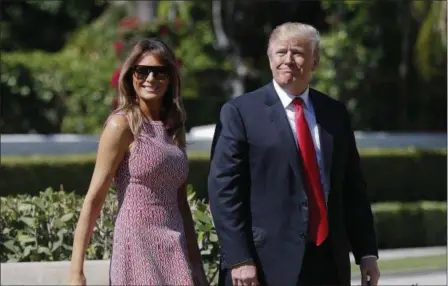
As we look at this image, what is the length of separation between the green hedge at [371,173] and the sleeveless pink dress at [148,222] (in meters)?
9.31

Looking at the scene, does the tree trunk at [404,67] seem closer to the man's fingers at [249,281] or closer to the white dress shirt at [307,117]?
the white dress shirt at [307,117]

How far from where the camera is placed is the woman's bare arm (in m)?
4.60

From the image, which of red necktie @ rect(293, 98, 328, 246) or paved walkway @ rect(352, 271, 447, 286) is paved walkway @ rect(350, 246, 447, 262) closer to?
paved walkway @ rect(352, 271, 447, 286)

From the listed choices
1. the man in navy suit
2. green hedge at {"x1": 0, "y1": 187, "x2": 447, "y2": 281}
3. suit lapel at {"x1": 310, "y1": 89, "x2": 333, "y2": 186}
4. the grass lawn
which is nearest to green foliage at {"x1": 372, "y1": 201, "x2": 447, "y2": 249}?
the grass lawn

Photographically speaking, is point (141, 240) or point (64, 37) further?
point (64, 37)

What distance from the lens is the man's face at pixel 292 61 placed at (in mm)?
4738

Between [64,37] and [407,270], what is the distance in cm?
2155

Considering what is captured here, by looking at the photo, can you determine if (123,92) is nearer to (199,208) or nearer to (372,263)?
(372,263)

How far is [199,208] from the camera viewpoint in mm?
7309

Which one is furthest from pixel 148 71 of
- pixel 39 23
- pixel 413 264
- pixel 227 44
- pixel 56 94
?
pixel 39 23

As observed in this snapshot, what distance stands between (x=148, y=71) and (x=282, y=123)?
23.9 inches

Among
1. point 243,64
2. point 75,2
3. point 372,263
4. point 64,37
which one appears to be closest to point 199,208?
point 372,263

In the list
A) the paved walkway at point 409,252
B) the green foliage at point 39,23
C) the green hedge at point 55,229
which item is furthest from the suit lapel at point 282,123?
the green foliage at point 39,23

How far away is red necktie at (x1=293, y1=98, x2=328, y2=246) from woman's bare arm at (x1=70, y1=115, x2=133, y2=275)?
74cm
